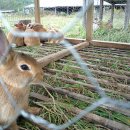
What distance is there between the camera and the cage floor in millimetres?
1104

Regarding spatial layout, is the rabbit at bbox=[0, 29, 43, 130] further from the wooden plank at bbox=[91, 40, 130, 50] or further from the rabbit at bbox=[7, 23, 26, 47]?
the rabbit at bbox=[7, 23, 26, 47]

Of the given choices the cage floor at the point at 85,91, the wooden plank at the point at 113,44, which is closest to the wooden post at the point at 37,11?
the wooden plank at the point at 113,44

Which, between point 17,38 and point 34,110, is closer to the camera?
point 34,110

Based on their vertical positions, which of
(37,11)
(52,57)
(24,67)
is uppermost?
(37,11)

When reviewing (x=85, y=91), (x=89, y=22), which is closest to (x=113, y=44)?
(x=89, y=22)

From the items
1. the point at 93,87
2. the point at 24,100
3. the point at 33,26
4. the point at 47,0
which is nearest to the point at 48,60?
the point at 93,87

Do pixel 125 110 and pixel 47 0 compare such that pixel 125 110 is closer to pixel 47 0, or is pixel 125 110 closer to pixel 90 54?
pixel 90 54

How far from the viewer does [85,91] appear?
1388 mm

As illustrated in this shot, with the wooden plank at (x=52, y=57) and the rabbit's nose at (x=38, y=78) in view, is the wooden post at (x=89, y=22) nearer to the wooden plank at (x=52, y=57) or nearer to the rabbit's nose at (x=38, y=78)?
the wooden plank at (x=52, y=57)

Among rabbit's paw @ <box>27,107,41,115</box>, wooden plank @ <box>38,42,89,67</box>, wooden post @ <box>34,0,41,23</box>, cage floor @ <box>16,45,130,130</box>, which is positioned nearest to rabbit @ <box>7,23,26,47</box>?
wooden post @ <box>34,0,41,23</box>

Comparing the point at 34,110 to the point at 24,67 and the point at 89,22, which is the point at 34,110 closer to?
the point at 24,67

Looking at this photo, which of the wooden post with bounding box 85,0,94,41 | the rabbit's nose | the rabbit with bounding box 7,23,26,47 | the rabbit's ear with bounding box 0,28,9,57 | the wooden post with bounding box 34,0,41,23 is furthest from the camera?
the wooden post with bounding box 34,0,41,23

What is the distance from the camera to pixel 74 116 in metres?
1.15

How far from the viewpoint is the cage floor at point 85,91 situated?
1.10 meters
